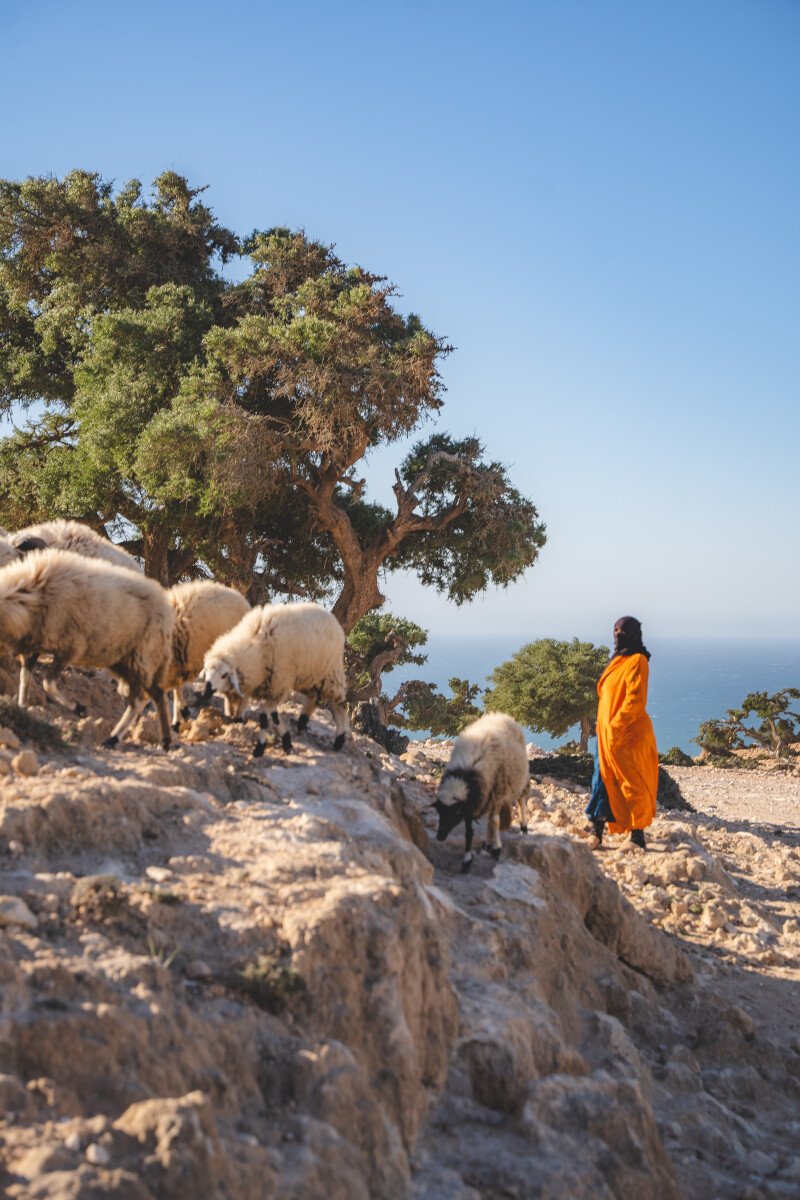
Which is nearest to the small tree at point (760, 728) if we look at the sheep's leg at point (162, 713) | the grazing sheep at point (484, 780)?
the grazing sheep at point (484, 780)

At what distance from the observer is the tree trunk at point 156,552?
1905 cm

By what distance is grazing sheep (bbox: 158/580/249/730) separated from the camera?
852 centimetres

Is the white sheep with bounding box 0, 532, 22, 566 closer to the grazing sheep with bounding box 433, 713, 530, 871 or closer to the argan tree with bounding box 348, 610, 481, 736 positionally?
the grazing sheep with bounding box 433, 713, 530, 871

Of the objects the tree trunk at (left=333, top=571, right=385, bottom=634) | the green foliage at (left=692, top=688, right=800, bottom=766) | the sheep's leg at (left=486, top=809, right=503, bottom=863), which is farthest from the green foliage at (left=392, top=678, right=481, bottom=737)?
the sheep's leg at (left=486, top=809, right=503, bottom=863)

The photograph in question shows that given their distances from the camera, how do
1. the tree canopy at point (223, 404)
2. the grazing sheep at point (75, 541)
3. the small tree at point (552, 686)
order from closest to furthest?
the grazing sheep at point (75, 541), the tree canopy at point (223, 404), the small tree at point (552, 686)

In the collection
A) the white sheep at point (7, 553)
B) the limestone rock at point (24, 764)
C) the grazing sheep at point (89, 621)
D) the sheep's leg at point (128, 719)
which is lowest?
the limestone rock at point (24, 764)

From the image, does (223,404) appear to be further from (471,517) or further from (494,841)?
(494,841)

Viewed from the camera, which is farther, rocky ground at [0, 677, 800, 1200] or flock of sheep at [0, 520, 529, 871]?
flock of sheep at [0, 520, 529, 871]

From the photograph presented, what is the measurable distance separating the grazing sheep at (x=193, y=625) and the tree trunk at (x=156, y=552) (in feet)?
33.8

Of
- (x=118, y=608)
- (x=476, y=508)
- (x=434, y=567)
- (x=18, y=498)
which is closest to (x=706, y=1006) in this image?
(x=118, y=608)

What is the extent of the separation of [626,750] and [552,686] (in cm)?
1905

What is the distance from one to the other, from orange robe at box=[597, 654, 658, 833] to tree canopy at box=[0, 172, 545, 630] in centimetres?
738

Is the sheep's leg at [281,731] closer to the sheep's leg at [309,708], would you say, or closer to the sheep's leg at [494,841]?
the sheep's leg at [309,708]

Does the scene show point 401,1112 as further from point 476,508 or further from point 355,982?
point 476,508
